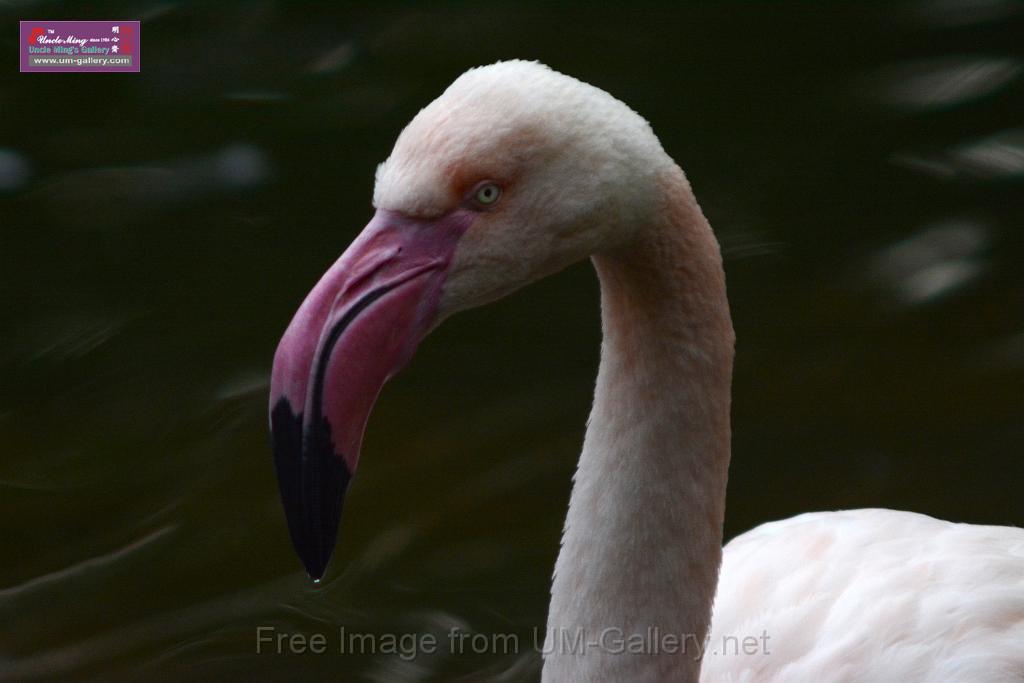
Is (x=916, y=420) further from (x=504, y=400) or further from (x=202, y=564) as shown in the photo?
(x=202, y=564)

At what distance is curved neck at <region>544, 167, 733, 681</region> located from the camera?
2.74m

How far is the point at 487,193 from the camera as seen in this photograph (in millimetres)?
2445

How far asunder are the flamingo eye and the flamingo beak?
0.14 feet

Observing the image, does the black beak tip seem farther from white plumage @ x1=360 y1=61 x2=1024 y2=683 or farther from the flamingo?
white plumage @ x1=360 y1=61 x2=1024 y2=683

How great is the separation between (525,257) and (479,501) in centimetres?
252

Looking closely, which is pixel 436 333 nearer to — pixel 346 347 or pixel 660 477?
pixel 660 477

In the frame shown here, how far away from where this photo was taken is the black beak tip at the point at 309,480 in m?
2.42

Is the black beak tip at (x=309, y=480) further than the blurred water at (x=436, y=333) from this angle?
No

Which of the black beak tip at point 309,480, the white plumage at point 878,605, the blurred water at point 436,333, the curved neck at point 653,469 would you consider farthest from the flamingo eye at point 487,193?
the blurred water at point 436,333

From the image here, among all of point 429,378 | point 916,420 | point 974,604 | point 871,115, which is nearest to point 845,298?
point 916,420

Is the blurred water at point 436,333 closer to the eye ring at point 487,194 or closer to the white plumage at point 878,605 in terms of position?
the white plumage at point 878,605

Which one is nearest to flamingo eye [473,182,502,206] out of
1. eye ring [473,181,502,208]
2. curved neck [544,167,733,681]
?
eye ring [473,181,502,208]

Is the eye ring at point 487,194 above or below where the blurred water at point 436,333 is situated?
above

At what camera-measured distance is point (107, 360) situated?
5.52 metres
